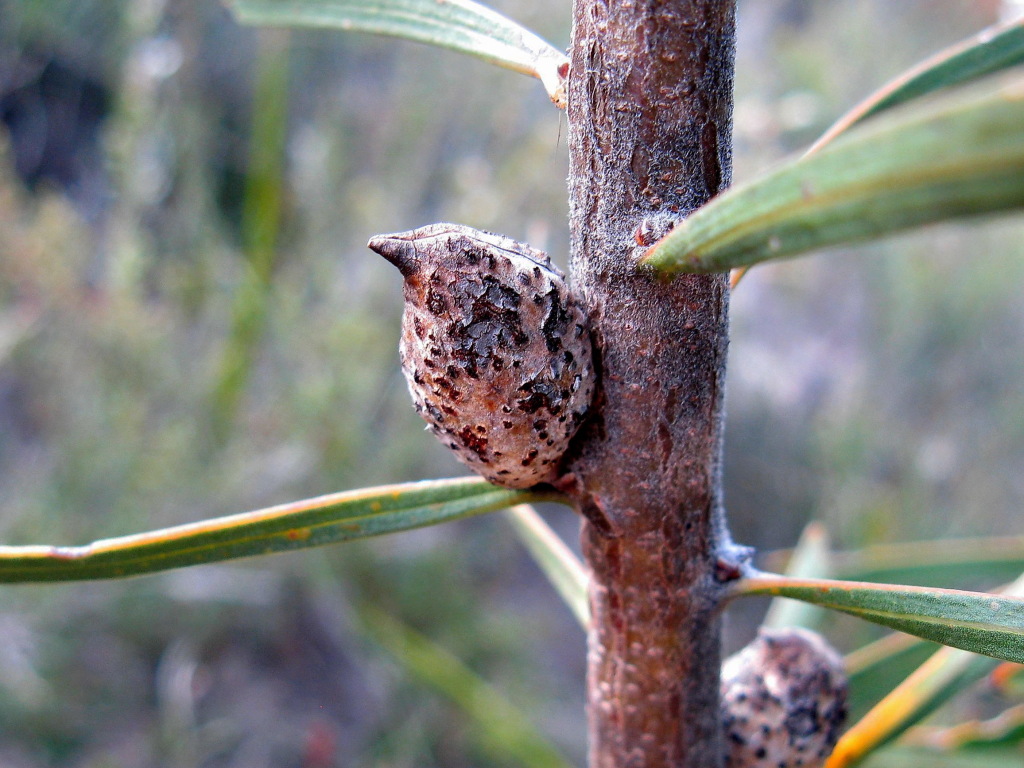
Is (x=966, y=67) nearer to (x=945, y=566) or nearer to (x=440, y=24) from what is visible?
(x=440, y=24)

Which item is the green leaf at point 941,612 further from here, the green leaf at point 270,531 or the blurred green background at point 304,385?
the blurred green background at point 304,385

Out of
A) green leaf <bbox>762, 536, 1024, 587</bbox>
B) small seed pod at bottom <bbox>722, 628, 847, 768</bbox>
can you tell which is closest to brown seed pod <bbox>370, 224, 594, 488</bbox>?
small seed pod at bottom <bbox>722, 628, 847, 768</bbox>

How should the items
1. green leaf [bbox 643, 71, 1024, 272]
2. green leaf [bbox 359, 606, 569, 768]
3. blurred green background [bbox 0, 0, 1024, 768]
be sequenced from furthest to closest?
blurred green background [bbox 0, 0, 1024, 768]
green leaf [bbox 359, 606, 569, 768]
green leaf [bbox 643, 71, 1024, 272]

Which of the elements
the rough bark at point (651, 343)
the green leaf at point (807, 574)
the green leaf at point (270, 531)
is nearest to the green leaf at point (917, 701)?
the green leaf at point (807, 574)

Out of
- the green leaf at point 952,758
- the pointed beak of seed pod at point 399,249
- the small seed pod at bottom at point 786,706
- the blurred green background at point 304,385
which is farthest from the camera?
the blurred green background at point 304,385

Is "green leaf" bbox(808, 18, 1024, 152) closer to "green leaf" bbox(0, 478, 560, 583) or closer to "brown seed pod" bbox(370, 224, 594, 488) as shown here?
"brown seed pod" bbox(370, 224, 594, 488)

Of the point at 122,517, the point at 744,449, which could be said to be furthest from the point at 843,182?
the point at 744,449

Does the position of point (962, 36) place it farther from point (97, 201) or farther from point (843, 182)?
point (843, 182)
